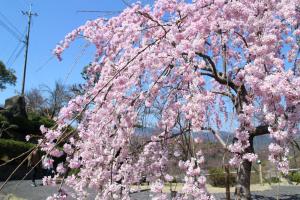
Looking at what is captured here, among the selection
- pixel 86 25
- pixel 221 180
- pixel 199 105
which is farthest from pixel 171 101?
pixel 221 180

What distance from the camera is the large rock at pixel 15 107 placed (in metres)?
17.5

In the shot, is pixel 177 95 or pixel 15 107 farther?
pixel 15 107

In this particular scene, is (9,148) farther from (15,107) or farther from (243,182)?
(243,182)

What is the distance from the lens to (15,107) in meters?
17.8

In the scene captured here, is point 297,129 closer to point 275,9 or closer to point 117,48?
point 275,9

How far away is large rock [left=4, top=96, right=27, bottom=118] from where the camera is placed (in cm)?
1750

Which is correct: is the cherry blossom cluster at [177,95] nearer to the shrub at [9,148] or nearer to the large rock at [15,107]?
the shrub at [9,148]

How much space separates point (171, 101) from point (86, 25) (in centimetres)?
166

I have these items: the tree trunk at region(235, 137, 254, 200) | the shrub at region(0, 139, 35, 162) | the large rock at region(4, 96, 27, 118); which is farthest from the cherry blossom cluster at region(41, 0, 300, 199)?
the large rock at region(4, 96, 27, 118)

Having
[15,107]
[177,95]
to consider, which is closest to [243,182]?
[177,95]

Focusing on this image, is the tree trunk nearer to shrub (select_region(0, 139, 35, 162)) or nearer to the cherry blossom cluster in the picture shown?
the cherry blossom cluster

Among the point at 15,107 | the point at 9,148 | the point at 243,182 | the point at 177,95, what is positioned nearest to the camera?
the point at 177,95

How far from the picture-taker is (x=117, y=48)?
395 centimetres

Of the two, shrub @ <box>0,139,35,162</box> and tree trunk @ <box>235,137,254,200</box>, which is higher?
shrub @ <box>0,139,35,162</box>
